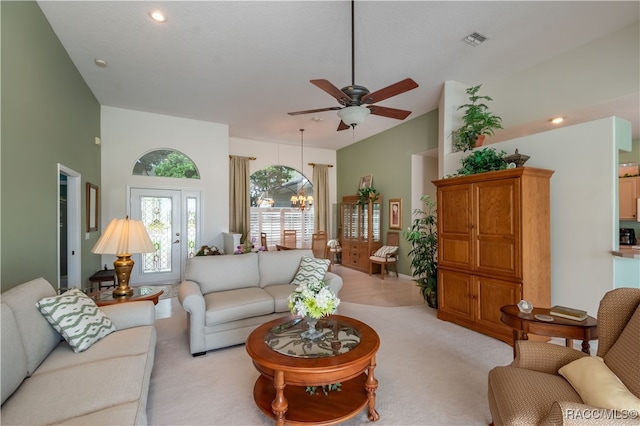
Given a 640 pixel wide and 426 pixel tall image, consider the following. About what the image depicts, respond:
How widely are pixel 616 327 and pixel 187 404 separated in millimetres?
2799

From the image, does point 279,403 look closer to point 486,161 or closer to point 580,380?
point 580,380

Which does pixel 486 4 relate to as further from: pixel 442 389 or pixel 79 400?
pixel 79 400

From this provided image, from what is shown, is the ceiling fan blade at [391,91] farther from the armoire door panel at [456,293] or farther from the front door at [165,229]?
the front door at [165,229]

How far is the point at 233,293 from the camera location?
334 cm

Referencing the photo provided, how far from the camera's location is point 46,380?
1.62 m

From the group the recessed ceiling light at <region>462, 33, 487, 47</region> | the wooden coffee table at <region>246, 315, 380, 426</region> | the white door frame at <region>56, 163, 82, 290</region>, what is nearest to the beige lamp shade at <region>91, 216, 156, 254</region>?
the wooden coffee table at <region>246, 315, 380, 426</region>

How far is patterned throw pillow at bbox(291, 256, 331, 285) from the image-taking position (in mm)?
3732

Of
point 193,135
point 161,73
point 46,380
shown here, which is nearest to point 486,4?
point 161,73

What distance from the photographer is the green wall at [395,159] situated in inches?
234

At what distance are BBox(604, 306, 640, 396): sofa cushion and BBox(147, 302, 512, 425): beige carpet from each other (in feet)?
2.96

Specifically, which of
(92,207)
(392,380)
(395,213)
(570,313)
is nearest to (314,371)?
(392,380)

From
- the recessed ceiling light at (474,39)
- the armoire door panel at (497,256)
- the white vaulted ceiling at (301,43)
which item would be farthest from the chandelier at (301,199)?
the armoire door panel at (497,256)

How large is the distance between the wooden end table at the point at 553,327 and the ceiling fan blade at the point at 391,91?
2094mm

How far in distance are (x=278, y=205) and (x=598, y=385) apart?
7.66 meters
